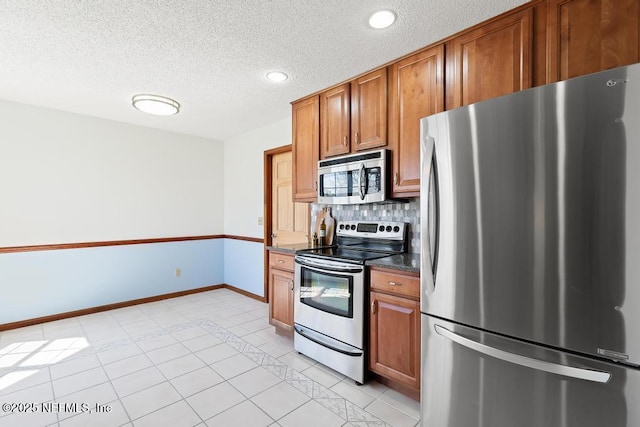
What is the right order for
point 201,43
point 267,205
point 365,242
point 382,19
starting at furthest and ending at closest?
point 267,205, point 365,242, point 201,43, point 382,19

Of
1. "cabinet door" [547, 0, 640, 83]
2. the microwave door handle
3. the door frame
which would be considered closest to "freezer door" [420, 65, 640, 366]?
"cabinet door" [547, 0, 640, 83]

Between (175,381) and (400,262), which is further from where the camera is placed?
(175,381)

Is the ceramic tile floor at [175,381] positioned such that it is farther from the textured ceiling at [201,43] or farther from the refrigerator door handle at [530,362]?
the textured ceiling at [201,43]

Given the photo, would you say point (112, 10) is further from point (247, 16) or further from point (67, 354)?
point (67, 354)

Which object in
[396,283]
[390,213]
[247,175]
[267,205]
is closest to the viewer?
[396,283]

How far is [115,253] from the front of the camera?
154 inches

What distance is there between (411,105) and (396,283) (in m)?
1.29

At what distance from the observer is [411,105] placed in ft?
7.41

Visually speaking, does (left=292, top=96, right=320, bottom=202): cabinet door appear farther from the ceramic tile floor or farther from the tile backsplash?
the ceramic tile floor

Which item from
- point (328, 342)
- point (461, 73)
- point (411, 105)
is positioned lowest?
point (328, 342)

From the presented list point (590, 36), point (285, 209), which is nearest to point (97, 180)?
point (285, 209)

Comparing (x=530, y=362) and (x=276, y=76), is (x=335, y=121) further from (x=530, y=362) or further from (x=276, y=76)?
(x=530, y=362)

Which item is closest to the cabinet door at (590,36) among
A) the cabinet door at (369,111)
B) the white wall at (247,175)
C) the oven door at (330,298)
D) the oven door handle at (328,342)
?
the cabinet door at (369,111)

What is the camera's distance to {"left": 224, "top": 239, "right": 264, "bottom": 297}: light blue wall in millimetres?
4266
